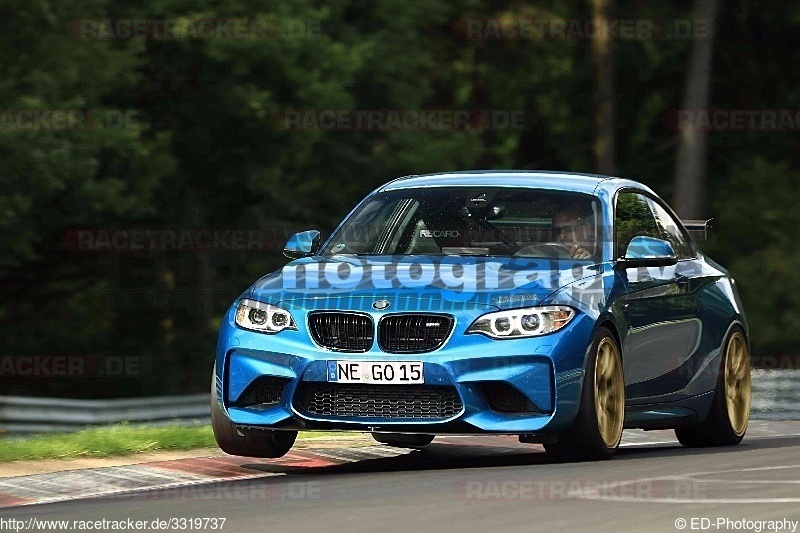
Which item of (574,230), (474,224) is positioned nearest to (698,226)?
Answer: (574,230)

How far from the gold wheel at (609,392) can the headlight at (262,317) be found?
1683 millimetres

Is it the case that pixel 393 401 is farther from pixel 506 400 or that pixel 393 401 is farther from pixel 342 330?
pixel 506 400

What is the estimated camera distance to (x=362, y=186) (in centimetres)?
3688

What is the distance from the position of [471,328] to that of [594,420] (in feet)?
2.90

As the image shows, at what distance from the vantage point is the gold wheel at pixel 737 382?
13242mm

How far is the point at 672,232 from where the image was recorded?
43.6ft

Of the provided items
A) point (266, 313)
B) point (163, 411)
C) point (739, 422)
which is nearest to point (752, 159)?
point (163, 411)

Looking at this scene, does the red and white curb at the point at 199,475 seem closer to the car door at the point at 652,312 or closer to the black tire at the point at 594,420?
the car door at the point at 652,312

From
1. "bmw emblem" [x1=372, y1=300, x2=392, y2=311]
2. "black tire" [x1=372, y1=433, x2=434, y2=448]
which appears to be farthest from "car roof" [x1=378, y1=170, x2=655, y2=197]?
"bmw emblem" [x1=372, y1=300, x2=392, y2=311]

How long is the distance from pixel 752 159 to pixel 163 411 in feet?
73.8

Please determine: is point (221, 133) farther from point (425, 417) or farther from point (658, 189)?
point (425, 417)

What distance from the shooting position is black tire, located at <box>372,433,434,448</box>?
40.9 feet

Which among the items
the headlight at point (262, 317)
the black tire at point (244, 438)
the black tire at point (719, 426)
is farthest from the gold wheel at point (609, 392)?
the black tire at point (719, 426)
